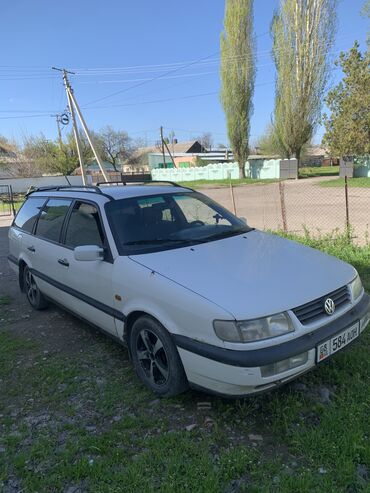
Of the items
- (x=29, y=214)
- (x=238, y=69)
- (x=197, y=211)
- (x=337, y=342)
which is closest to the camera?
(x=337, y=342)

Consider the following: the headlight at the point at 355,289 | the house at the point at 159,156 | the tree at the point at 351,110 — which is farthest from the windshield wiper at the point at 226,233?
the house at the point at 159,156

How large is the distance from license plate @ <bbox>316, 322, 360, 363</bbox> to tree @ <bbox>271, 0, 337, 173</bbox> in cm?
3642

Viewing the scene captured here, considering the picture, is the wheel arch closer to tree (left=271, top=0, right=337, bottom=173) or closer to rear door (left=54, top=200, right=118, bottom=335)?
rear door (left=54, top=200, right=118, bottom=335)

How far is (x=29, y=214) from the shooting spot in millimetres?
5238

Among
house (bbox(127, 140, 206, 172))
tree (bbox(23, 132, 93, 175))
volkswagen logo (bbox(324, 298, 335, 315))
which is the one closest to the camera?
volkswagen logo (bbox(324, 298, 335, 315))

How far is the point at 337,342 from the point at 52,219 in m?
3.35

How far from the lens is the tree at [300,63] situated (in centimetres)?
3294

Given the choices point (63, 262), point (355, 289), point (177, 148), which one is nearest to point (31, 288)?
point (63, 262)

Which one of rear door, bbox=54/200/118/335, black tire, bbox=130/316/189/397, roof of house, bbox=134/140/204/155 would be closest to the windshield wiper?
rear door, bbox=54/200/118/335

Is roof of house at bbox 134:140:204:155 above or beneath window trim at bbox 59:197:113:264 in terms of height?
above

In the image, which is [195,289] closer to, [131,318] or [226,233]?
[131,318]

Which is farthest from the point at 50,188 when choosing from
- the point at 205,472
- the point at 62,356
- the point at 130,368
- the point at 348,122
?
the point at 348,122

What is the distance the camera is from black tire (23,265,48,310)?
4.93m

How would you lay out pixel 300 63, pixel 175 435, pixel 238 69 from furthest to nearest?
pixel 238 69 < pixel 300 63 < pixel 175 435
